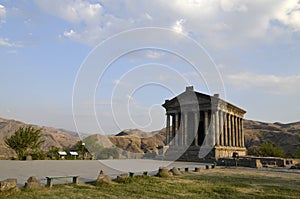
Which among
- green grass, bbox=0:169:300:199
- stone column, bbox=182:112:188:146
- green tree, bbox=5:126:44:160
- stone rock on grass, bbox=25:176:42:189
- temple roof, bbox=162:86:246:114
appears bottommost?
green grass, bbox=0:169:300:199

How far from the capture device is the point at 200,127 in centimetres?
4862

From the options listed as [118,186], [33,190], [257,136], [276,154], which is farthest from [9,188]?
[257,136]

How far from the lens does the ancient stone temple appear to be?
43.4 meters

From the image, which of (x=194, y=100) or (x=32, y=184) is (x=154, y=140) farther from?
(x=32, y=184)

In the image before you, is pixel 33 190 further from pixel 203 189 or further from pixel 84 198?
pixel 203 189

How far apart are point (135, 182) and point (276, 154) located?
4067cm

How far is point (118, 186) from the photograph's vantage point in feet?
39.9

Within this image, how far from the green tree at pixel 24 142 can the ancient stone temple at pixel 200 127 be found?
70.4 feet

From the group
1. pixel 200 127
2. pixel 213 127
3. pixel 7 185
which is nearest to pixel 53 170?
pixel 7 185

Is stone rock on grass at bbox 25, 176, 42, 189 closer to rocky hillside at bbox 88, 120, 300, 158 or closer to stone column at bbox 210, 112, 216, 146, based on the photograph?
stone column at bbox 210, 112, 216, 146

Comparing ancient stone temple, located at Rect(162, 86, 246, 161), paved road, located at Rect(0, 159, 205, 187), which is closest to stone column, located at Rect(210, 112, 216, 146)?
ancient stone temple, located at Rect(162, 86, 246, 161)

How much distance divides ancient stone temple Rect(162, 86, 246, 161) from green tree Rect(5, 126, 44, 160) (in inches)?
845

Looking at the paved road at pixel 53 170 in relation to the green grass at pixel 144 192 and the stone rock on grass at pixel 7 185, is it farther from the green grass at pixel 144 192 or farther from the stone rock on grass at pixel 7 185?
the green grass at pixel 144 192

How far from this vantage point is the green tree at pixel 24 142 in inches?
1187
